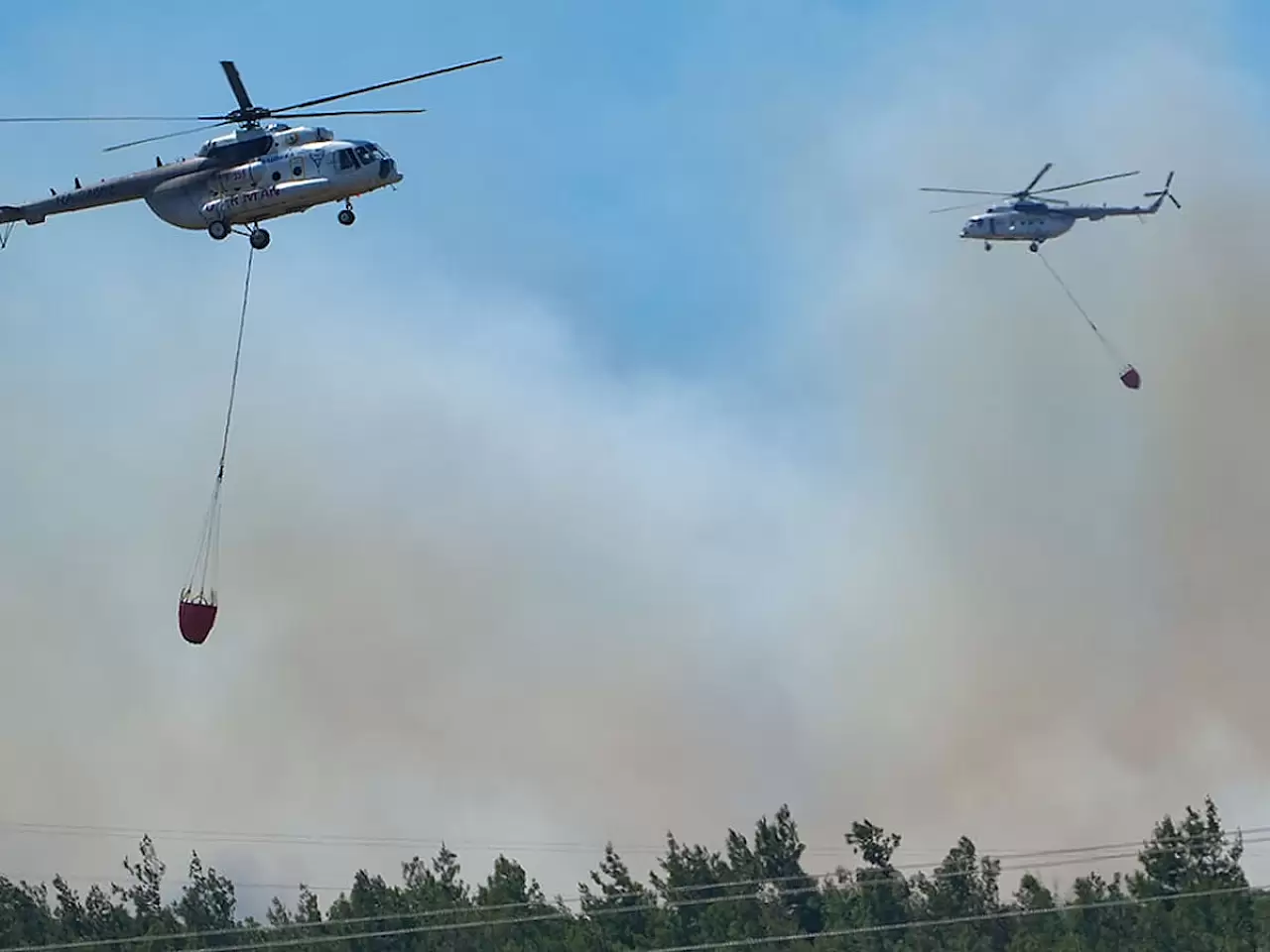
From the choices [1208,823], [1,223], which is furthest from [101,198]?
[1208,823]

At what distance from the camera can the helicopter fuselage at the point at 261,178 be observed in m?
61.6

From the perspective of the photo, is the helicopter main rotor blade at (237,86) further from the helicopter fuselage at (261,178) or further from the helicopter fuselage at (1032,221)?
the helicopter fuselage at (1032,221)

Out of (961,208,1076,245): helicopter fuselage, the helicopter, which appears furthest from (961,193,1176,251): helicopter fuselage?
the helicopter

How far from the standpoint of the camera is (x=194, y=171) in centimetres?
6369

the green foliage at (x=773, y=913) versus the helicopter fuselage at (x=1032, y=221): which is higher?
the helicopter fuselage at (x=1032, y=221)

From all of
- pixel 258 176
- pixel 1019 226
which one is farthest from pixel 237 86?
pixel 1019 226

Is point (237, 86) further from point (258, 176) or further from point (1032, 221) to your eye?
point (1032, 221)

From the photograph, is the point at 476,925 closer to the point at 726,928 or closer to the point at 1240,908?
the point at 726,928

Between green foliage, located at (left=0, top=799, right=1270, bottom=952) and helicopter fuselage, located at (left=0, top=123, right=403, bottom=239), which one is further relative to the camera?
green foliage, located at (left=0, top=799, right=1270, bottom=952)

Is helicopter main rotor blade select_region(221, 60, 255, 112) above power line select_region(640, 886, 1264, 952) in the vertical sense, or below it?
above

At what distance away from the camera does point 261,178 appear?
62438mm

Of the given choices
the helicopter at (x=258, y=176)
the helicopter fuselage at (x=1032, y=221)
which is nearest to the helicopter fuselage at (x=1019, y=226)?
the helicopter fuselage at (x=1032, y=221)

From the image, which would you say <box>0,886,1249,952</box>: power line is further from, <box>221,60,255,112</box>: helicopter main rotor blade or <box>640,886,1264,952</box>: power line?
<box>221,60,255,112</box>: helicopter main rotor blade

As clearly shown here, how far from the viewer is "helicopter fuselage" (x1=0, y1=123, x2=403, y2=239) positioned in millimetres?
61562
